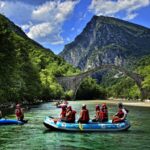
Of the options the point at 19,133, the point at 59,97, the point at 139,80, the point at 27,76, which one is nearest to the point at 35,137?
the point at 19,133

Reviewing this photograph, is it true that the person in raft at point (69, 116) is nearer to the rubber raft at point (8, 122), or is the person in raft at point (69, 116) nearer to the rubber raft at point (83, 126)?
the rubber raft at point (83, 126)

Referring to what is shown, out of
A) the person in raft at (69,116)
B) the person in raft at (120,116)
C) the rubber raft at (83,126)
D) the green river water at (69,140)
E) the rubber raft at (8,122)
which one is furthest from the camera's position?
the rubber raft at (8,122)

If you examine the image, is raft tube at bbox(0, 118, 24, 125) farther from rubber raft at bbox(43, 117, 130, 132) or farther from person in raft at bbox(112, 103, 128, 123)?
person in raft at bbox(112, 103, 128, 123)

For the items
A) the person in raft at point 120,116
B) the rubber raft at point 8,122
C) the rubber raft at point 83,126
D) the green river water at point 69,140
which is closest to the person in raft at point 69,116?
the rubber raft at point 83,126

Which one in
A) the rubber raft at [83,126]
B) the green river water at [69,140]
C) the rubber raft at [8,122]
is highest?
the rubber raft at [8,122]

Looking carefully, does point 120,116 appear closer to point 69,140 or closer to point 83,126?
point 83,126

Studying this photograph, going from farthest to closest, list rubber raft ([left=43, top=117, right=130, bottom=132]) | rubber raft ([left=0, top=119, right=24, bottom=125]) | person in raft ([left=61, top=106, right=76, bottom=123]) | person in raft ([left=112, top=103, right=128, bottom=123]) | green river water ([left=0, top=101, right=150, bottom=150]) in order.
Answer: rubber raft ([left=0, top=119, right=24, bottom=125]) < person in raft ([left=112, top=103, right=128, bottom=123]) < person in raft ([left=61, top=106, right=76, bottom=123]) < rubber raft ([left=43, top=117, right=130, bottom=132]) < green river water ([left=0, top=101, right=150, bottom=150])

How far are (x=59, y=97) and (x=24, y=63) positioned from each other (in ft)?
218

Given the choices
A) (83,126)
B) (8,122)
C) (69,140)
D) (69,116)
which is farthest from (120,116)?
(8,122)

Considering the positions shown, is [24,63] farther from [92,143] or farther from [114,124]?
[92,143]

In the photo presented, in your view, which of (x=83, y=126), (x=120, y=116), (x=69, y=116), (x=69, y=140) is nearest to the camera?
(x=69, y=140)

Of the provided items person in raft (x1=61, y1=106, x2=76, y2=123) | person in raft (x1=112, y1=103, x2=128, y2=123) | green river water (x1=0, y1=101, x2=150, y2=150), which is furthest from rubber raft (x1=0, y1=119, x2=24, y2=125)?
person in raft (x1=112, y1=103, x2=128, y2=123)

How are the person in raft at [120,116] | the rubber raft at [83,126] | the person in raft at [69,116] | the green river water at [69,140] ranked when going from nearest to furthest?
the green river water at [69,140], the rubber raft at [83,126], the person in raft at [69,116], the person in raft at [120,116]

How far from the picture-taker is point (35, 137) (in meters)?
33.8
